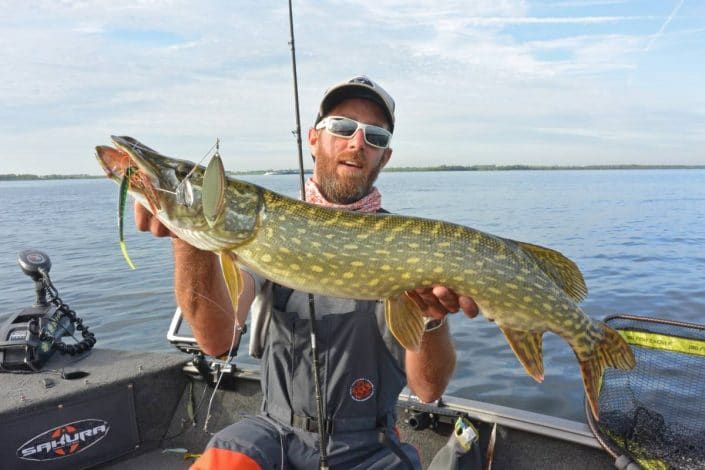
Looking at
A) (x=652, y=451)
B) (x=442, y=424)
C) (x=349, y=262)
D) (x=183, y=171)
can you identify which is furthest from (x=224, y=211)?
(x=652, y=451)

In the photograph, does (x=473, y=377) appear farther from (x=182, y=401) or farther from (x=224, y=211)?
(x=224, y=211)

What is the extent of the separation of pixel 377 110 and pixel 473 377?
338cm

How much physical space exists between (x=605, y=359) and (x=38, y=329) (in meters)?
3.13

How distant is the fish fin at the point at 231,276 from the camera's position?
6.16 ft

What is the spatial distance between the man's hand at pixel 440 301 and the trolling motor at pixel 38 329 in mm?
2321

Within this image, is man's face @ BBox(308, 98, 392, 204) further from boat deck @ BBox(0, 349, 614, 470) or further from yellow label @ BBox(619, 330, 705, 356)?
yellow label @ BBox(619, 330, 705, 356)

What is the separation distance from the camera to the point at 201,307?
217 centimetres

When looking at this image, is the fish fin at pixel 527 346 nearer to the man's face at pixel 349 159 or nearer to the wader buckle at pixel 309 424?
the wader buckle at pixel 309 424

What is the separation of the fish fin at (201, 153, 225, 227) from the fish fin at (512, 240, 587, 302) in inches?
49.7

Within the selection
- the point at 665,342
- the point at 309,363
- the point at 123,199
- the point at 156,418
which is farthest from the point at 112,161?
the point at 665,342

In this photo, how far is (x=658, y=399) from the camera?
2699mm

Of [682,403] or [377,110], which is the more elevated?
[377,110]

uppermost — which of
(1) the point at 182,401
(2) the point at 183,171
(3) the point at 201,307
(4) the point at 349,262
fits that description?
(2) the point at 183,171

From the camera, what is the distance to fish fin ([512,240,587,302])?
7.09ft
